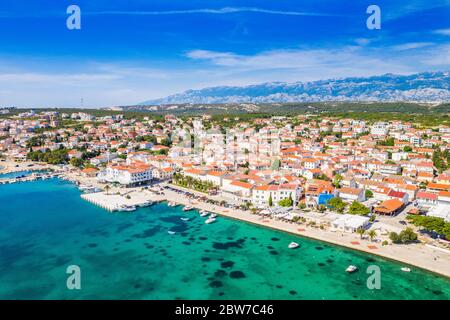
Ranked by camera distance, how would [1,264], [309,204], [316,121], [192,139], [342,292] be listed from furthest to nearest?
[316,121] < [192,139] < [309,204] < [1,264] < [342,292]

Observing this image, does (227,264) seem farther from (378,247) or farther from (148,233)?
(378,247)

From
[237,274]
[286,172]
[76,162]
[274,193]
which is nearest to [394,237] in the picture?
[237,274]

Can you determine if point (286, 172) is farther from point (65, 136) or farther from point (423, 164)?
point (65, 136)

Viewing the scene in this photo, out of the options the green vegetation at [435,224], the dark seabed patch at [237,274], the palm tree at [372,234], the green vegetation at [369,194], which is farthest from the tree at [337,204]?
the dark seabed patch at [237,274]

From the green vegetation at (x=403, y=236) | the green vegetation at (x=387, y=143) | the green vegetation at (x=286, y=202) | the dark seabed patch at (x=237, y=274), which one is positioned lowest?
the dark seabed patch at (x=237, y=274)

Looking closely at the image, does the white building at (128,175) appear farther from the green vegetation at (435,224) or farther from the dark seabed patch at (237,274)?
the green vegetation at (435,224)
